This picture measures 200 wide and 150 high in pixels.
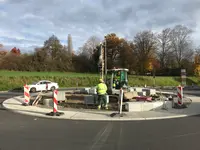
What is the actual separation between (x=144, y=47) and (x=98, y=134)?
74228mm

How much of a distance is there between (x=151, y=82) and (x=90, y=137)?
157ft

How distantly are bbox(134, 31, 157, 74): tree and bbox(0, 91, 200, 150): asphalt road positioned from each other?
225ft

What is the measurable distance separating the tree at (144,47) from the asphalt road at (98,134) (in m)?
68.5

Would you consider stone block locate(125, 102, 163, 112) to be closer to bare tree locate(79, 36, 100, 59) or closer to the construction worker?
the construction worker

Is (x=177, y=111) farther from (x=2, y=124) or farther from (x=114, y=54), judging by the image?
(x=114, y=54)

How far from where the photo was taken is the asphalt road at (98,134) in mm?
7191

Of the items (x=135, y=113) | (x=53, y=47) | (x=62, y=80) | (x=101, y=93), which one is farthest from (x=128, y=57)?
(x=135, y=113)

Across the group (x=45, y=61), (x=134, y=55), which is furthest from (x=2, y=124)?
(x=134, y=55)

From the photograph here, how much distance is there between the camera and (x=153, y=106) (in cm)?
1472

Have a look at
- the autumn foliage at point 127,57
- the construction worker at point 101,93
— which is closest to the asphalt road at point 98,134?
the construction worker at point 101,93

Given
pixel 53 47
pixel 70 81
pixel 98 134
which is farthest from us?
pixel 53 47

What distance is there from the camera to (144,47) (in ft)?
265

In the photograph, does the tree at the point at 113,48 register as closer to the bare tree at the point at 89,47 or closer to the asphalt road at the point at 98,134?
the bare tree at the point at 89,47

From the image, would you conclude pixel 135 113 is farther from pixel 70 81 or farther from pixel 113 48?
pixel 113 48
